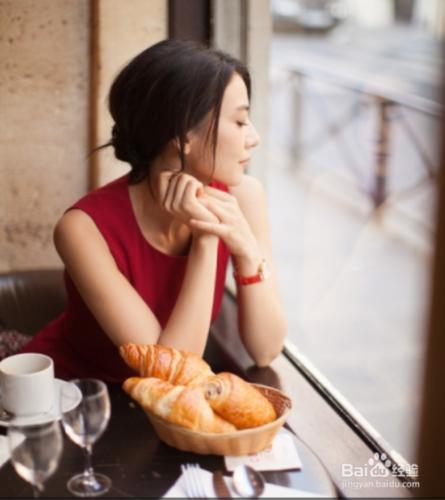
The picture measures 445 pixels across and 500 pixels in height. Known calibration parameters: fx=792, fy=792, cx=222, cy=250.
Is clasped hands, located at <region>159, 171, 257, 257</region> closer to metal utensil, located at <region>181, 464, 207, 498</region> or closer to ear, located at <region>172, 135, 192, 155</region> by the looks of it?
ear, located at <region>172, 135, 192, 155</region>

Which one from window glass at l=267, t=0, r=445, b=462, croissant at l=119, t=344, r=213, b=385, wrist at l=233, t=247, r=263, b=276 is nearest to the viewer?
croissant at l=119, t=344, r=213, b=385

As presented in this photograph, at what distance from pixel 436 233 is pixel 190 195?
0.86m

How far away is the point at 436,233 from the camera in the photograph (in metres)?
1.01

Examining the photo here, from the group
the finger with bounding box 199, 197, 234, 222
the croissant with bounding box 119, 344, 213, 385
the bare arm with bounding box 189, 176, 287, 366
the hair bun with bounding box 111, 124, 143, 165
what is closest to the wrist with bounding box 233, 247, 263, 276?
the bare arm with bounding box 189, 176, 287, 366

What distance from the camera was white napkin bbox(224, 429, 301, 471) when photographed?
1.35 metres

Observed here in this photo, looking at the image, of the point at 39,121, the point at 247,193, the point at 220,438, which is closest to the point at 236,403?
the point at 220,438

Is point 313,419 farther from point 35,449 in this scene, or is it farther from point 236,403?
point 35,449

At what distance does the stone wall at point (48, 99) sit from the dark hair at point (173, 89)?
814 mm

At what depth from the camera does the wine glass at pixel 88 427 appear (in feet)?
4.19

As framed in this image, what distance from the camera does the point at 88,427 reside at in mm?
1275

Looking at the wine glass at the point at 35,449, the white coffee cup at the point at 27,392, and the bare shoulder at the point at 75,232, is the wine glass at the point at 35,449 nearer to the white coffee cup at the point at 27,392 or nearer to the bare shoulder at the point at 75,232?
the white coffee cup at the point at 27,392

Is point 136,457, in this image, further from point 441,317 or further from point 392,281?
point 392,281

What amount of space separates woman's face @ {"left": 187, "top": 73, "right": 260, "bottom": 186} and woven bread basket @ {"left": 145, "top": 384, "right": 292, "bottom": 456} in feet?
2.11

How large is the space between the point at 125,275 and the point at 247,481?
77 centimetres
